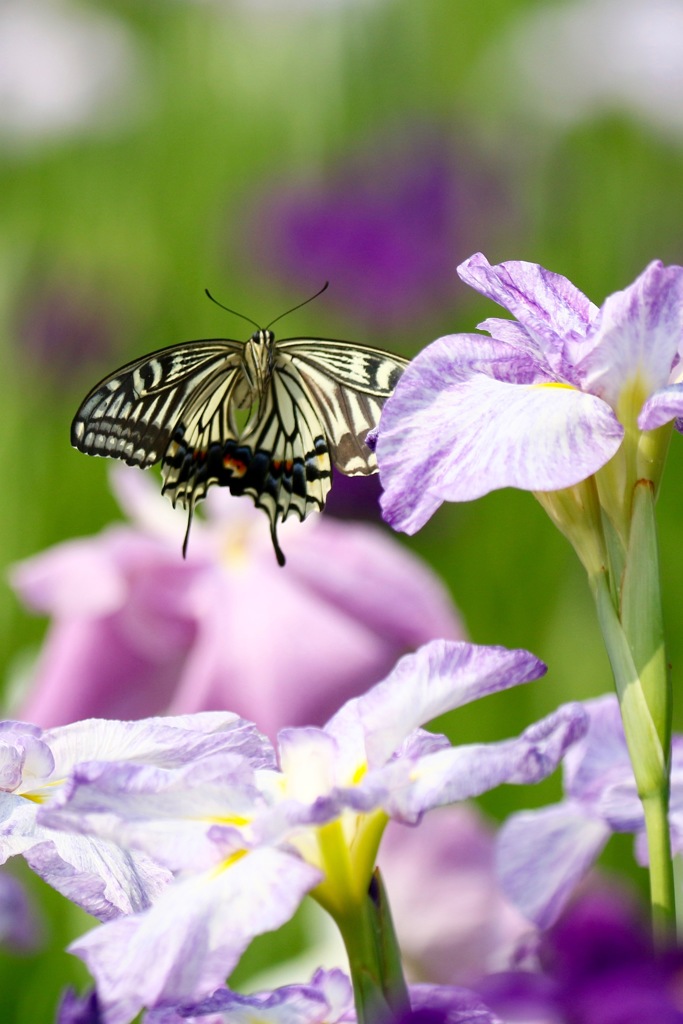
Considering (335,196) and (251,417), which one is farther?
(335,196)

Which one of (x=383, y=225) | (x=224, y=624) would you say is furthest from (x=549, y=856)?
(x=383, y=225)

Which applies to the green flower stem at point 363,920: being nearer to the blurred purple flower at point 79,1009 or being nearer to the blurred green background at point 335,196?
the blurred purple flower at point 79,1009

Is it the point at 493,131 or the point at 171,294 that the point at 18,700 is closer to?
the point at 171,294

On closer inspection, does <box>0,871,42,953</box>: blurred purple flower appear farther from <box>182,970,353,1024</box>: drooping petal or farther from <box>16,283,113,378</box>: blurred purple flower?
<box>16,283,113,378</box>: blurred purple flower

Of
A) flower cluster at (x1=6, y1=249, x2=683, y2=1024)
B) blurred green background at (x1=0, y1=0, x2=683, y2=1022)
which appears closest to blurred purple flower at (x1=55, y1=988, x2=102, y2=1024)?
flower cluster at (x1=6, y1=249, x2=683, y2=1024)

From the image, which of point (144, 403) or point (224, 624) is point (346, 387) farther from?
point (224, 624)

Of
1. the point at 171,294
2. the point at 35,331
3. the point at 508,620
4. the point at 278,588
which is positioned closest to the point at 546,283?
the point at 278,588

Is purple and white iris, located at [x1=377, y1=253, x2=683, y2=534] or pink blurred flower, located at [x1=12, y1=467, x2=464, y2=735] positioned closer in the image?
purple and white iris, located at [x1=377, y1=253, x2=683, y2=534]
